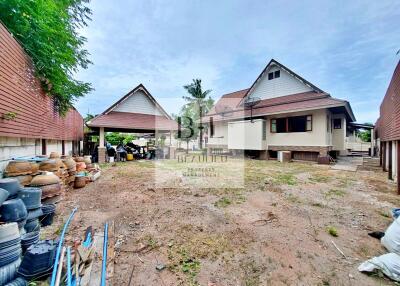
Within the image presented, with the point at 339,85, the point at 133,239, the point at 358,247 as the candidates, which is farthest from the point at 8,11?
the point at 339,85

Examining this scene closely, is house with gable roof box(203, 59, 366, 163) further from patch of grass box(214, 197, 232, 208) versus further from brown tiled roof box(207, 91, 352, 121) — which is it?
patch of grass box(214, 197, 232, 208)

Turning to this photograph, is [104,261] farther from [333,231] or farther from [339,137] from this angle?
[339,137]

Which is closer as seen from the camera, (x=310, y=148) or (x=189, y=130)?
(x=310, y=148)

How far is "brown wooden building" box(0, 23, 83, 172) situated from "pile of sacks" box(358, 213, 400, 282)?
646 cm

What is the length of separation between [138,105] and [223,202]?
12342mm

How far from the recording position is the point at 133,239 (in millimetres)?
2973

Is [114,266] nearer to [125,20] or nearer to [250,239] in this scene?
[250,239]

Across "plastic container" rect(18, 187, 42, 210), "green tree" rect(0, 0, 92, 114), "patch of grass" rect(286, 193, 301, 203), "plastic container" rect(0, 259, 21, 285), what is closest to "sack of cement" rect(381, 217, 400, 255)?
"patch of grass" rect(286, 193, 301, 203)

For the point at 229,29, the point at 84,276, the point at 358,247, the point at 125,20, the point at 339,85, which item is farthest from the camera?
the point at 339,85

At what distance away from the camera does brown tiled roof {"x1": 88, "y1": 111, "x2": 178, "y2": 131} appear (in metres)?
12.1

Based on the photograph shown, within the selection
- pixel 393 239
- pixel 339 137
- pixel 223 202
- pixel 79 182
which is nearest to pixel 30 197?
pixel 79 182

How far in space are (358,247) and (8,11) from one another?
854cm

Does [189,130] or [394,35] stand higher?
[394,35]

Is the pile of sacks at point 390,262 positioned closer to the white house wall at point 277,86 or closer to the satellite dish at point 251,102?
the white house wall at point 277,86
